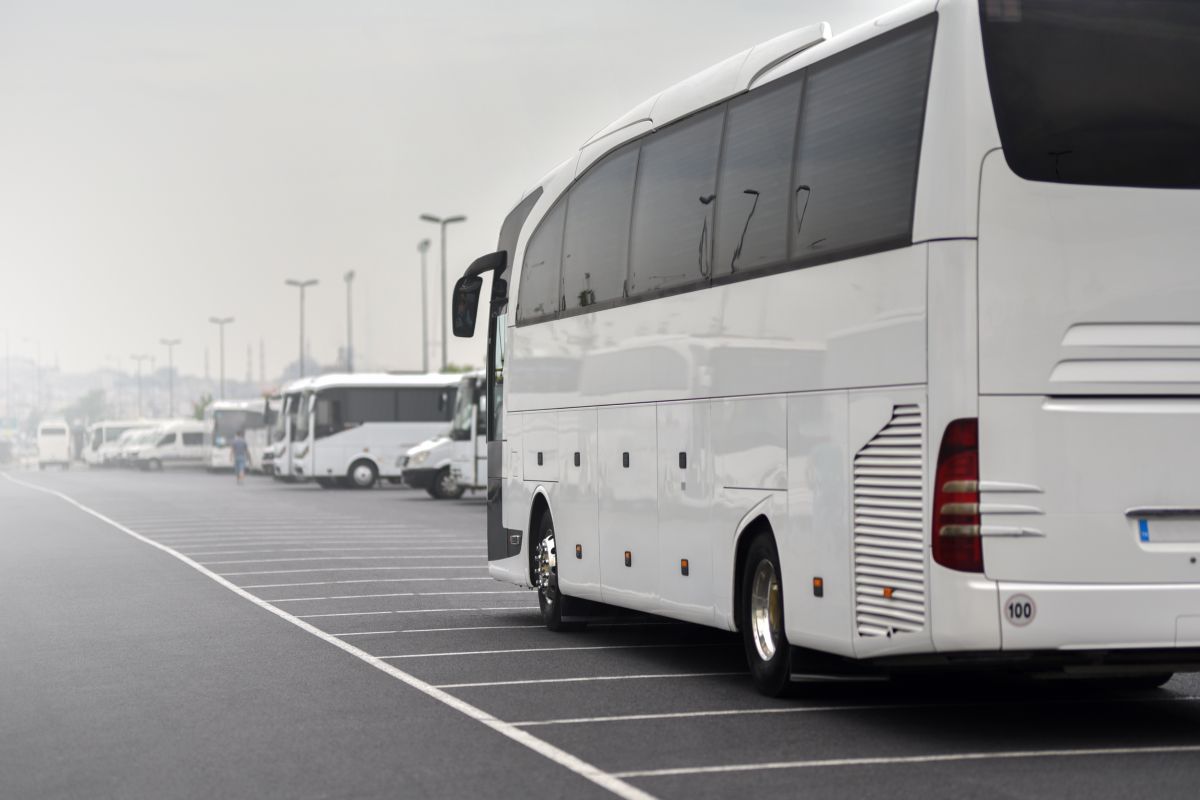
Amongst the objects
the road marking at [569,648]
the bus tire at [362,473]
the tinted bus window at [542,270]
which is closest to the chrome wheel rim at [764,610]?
the road marking at [569,648]

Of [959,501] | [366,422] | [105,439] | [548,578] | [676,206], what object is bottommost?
[548,578]

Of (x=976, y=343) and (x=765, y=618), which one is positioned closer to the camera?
(x=976, y=343)

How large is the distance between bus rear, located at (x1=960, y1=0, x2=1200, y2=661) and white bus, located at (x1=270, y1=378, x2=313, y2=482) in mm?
46718

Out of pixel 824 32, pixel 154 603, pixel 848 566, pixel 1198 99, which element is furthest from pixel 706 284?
pixel 154 603

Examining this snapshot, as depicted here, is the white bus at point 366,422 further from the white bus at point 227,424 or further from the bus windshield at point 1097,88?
the bus windshield at point 1097,88

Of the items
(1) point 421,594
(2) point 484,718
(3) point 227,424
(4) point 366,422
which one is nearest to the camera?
(2) point 484,718

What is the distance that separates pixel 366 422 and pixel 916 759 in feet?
151

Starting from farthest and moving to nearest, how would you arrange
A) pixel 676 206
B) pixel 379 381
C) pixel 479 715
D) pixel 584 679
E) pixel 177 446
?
pixel 177 446, pixel 379 381, pixel 676 206, pixel 584 679, pixel 479 715

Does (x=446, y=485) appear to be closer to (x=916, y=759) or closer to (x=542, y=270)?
(x=542, y=270)

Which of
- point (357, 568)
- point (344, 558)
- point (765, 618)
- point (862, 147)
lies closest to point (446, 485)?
point (344, 558)

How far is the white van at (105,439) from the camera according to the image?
112500 mm

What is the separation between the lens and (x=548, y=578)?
48.7 ft

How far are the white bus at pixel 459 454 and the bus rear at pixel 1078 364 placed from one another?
3123cm

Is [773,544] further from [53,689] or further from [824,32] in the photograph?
[53,689]
